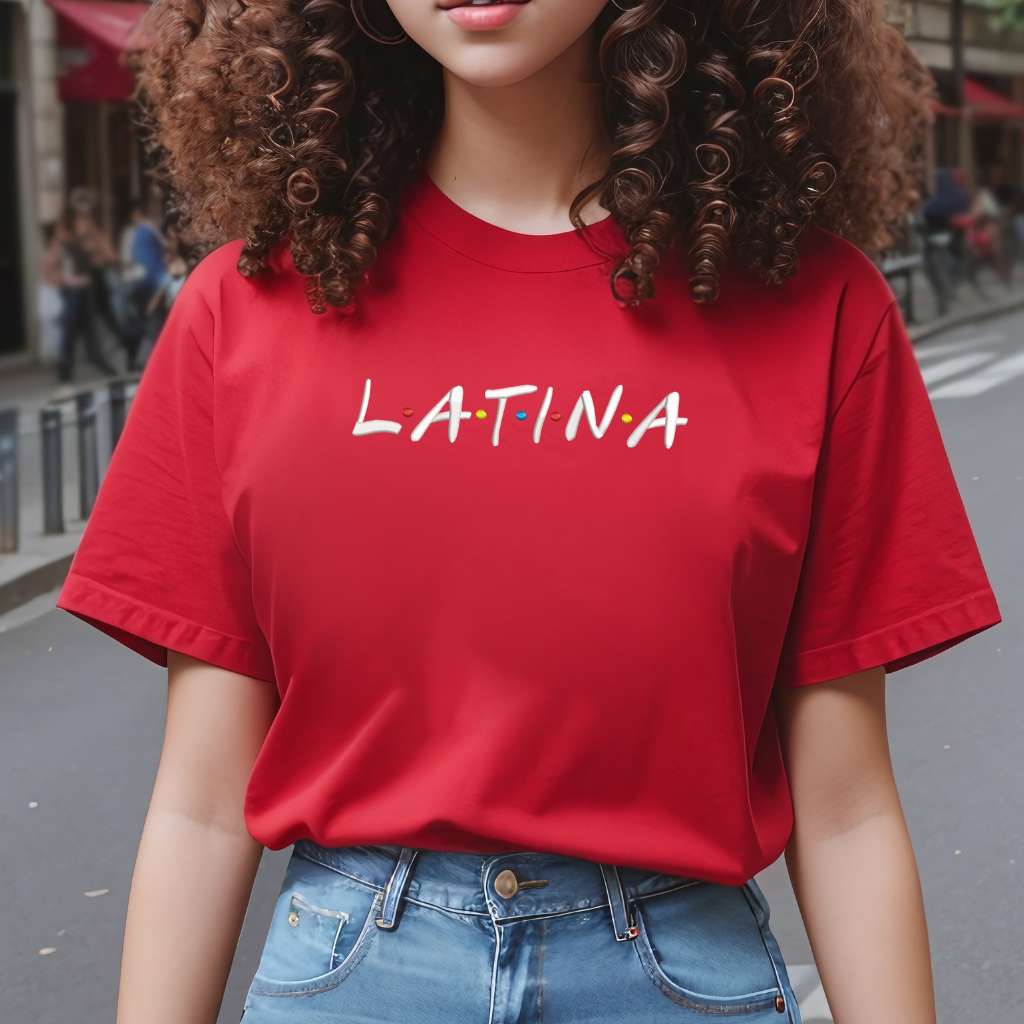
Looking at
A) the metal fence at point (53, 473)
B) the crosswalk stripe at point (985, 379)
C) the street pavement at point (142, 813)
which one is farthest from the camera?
the crosswalk stripe at point (985, 379)

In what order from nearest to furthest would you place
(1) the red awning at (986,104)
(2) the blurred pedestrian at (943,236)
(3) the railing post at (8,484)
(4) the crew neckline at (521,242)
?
(4) the crew neckline at (521,242)
(3) the railing post at (8,484)
(2) the blurred pedestrian at (943,236)
(1) the red awning at (986,104)

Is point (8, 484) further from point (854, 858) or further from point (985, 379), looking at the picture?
point (985, 379)

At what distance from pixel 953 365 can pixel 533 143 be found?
56.7ft

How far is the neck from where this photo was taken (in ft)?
5.77

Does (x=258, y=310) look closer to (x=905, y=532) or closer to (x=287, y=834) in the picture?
(x=287, y=834)

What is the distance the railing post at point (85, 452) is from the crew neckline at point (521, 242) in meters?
9.08

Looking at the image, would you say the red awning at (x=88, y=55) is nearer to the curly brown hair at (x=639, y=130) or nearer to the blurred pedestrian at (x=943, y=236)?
the blurred pedestrian at (x=943, y=236)

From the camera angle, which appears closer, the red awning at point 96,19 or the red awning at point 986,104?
the red awning at point 96,19

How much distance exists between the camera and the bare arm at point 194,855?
5.68 ft

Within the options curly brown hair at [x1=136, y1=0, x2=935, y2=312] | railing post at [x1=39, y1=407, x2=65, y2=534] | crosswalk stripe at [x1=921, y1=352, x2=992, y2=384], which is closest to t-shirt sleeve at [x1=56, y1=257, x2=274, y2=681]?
curly brown hair at [x1=136, y1=0, x2=935, y2=312]

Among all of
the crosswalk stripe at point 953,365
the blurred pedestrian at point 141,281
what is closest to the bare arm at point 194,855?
the crosswalk stripe at point 953,365

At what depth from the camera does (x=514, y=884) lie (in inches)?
65.7

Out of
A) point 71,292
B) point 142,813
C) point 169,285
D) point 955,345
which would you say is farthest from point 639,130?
point 955,345

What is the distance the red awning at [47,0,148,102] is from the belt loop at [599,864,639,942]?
70.3 ft
